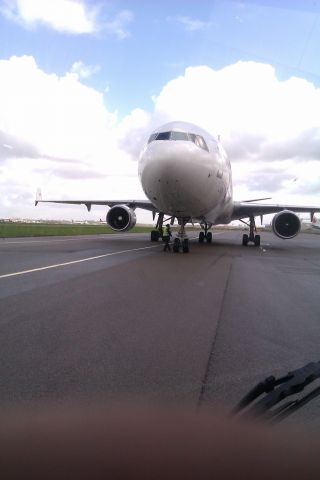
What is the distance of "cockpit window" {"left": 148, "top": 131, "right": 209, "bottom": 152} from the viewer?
13039 millimetres

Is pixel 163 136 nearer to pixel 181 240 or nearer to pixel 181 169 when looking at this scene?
pixel 181 169

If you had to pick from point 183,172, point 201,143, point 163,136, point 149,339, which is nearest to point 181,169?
point 183,172

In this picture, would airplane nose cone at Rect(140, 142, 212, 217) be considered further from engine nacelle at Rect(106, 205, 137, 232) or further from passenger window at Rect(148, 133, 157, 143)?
engine nacelle at Rect(106, 205, 137, 232)

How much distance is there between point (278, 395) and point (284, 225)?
18766 millimetres

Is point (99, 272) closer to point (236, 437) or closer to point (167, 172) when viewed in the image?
point (167, 172)

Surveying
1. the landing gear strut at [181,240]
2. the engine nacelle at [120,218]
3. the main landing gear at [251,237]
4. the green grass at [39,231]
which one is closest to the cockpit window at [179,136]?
the landing gear strut at [181,240]

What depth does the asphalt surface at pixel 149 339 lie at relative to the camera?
8.87 ft

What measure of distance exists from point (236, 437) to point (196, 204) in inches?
504

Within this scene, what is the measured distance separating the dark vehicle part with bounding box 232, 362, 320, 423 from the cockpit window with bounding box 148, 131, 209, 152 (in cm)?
1166

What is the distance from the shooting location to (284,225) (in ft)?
64.6

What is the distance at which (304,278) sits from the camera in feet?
30.8

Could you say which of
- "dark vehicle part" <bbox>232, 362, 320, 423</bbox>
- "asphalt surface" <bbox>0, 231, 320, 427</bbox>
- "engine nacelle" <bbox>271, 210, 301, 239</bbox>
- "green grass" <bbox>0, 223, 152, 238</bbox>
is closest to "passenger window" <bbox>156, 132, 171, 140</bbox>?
"asphalt surface" <bbox>0, 231, 320, 427</bbox>

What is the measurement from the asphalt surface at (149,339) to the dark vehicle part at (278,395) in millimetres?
447

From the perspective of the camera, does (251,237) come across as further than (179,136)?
Yes
